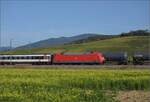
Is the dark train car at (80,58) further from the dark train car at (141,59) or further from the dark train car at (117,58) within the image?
the dark train car at (141,59)

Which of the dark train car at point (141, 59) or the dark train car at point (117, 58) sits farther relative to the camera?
the dark train car at point (117, 58)

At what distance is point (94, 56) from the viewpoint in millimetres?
80875

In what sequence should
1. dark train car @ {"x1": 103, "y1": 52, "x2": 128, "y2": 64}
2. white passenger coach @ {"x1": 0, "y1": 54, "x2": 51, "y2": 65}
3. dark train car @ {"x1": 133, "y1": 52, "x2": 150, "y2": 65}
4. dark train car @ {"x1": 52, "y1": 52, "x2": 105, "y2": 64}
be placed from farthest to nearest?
white passenger coach @ {"x1": 0, "y1": 54, "x2": 51, "y2": 65}, dark train car @ {"x1": 103, "y1": 52, "x2": 128, "y2": 64}, dark train car @ {"x1": 52, "y1": 52, "x2": 105, "y2": 64}, dark train car @ {"x1": 133, "y1": 52, "x2": 150, "y2": 65}

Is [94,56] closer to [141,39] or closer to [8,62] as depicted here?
[8,62]

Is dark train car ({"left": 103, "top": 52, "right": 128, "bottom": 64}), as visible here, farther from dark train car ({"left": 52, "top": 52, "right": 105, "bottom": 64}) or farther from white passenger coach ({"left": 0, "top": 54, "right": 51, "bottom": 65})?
white passenger coach ({"left": 0, "top": 54, "right": 51, "bottom": 65})

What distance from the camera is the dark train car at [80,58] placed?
3179 inches

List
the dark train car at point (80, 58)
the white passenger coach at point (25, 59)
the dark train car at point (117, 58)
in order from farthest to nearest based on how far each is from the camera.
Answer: the white passenger coach at point (25, 59), the dark train car at point (117, 58), the dark train car at point (80, 58)

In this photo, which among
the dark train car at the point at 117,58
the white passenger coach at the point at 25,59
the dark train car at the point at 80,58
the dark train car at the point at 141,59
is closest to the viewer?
the dark train car at the point at 141,59

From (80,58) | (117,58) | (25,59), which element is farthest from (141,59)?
(25,59)

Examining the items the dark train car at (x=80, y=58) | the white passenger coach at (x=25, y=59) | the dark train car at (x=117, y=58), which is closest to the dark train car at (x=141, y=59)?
the dark train car at (x=117, y=58)

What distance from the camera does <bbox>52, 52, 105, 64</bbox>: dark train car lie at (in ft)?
265

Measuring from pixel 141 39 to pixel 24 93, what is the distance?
445ft

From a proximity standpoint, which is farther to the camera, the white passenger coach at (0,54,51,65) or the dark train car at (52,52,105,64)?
the white passenger coach at (0,54,51,65)

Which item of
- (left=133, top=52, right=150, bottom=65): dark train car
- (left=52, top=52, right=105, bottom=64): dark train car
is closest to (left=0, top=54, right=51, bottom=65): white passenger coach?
(left=52, top=52, right=105, bottom=64): dark train car
